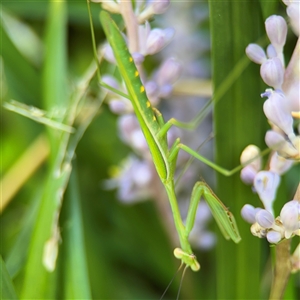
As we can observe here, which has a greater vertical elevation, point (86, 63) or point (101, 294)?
point (86, 63)

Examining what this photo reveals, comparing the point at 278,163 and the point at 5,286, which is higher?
the point at 278,163

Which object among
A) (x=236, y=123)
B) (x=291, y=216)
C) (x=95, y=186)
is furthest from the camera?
(x=95, y=186)

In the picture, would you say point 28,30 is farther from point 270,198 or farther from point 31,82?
point 270,198

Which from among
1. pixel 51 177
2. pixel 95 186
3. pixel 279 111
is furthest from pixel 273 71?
pixel 95 186

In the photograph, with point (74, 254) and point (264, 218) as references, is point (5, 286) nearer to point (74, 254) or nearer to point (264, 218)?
point (74, 254)

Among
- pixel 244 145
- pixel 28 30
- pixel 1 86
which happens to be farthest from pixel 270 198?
pixel 28 30

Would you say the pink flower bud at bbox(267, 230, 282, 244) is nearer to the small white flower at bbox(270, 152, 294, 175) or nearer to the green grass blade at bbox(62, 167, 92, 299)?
the small white flower at bbox(270, 152, 294, 175)

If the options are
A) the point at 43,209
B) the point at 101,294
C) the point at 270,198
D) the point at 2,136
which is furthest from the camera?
the point at 2,136
